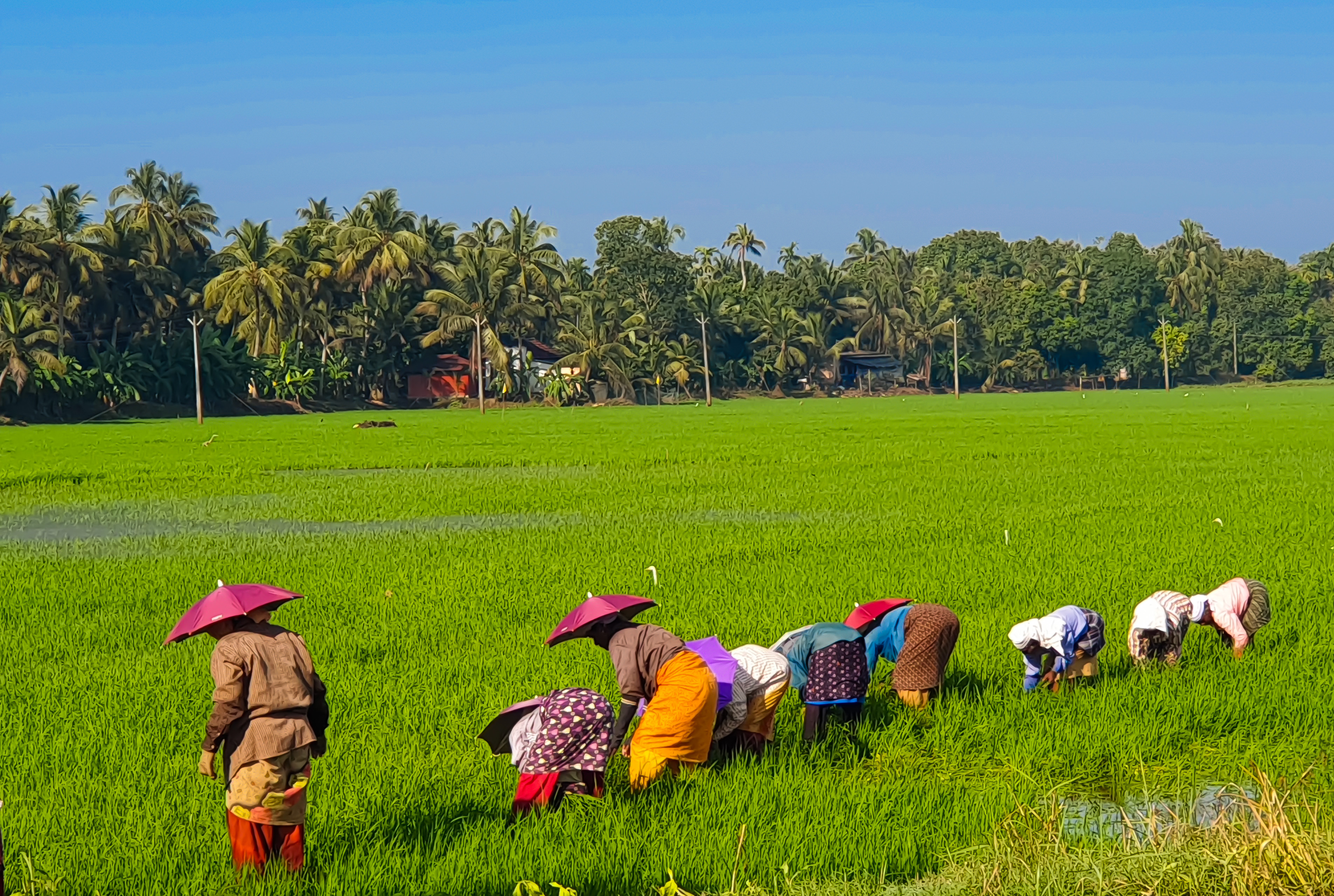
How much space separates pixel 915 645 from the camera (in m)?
6.10

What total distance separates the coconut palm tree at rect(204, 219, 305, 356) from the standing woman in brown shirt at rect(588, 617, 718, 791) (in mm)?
56389

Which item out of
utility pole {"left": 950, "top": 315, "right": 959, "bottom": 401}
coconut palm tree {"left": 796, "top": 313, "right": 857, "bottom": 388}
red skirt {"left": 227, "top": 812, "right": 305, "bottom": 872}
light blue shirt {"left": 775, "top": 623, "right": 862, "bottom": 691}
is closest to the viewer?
red skirt {"left": 227, "top": 812, "right": 305, "bottom": 872}

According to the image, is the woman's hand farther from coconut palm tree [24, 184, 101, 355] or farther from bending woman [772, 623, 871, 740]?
coconut palm tree [24, 184, 101, 355]

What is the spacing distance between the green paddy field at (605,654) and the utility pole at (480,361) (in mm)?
34553

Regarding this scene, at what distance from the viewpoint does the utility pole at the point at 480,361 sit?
5784 cm

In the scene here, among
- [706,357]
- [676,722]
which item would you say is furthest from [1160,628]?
[706,357]

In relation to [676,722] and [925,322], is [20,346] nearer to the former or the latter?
[676,722]

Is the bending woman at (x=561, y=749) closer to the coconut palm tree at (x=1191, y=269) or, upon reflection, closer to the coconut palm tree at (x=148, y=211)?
the coconut palm tree at (x=148, y=211)

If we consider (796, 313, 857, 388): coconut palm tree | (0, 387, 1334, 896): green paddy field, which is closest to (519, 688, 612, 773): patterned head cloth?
(0, 387, 1334, 896): green paddy field

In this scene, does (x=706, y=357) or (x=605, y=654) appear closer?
(x=605, y=654)

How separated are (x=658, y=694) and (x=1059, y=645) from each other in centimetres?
228

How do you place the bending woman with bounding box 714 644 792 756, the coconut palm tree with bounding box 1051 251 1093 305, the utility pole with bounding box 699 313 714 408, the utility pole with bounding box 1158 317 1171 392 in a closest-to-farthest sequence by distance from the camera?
the bending woman with bounding box 714 644 792 756 → the utility pole with bounding box 699 313 714 408 → the utility pole with bounding box 1158 317 1171 392 → the coconut palm tree with bounding box 1051 251 1093 305

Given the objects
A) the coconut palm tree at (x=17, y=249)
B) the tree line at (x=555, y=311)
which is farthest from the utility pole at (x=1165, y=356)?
the coconut palm tree at (x=17, y=249)

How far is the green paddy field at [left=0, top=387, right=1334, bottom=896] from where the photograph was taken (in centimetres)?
464
